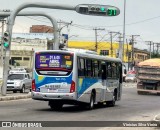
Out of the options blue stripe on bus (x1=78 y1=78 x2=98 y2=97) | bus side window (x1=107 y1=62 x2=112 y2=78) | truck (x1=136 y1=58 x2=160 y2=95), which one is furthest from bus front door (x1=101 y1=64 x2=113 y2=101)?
truck (x1=136 y1=58 x2=160 y2=95)

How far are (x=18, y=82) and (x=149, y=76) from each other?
1190 centimetres

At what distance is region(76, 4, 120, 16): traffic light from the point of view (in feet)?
99.2

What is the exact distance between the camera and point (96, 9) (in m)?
30.3

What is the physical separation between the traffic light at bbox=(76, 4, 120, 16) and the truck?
13825 mm

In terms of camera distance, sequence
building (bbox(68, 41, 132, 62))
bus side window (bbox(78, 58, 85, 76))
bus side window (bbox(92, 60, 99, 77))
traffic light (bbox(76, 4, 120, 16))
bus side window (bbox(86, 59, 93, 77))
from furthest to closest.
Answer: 1. building (bbox(68, 41, 132, 62))
2. traffic light (bbox(76, 4, 120, 16))
3. bus side window (bbox(92, 60, 99, 77))
4. bus side window (bbox(86, 59, 93, 77))
5. bus side window (bbox(78, 58, 85, 76))

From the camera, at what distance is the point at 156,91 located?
4400 cm

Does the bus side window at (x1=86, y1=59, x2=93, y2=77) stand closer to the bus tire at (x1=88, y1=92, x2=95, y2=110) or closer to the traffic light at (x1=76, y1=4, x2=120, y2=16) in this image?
the bus tire at (x1=88, y1=92, x2=95, y2=110)

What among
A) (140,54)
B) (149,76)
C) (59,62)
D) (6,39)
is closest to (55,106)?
(59,62)

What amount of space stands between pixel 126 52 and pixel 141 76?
9163cm

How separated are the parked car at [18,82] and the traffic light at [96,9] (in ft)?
40.2

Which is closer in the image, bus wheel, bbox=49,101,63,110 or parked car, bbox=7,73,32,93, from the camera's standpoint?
bus wheel, bbox=49,101,63,110

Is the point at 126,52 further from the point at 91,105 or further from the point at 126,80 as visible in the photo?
the point at 91,105

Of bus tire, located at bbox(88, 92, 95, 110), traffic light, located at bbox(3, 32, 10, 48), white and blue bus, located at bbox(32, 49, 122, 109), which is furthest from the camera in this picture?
traffic light, located at bbox(3, 32, 10, 48)

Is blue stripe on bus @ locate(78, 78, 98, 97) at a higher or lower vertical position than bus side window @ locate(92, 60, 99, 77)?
lower
